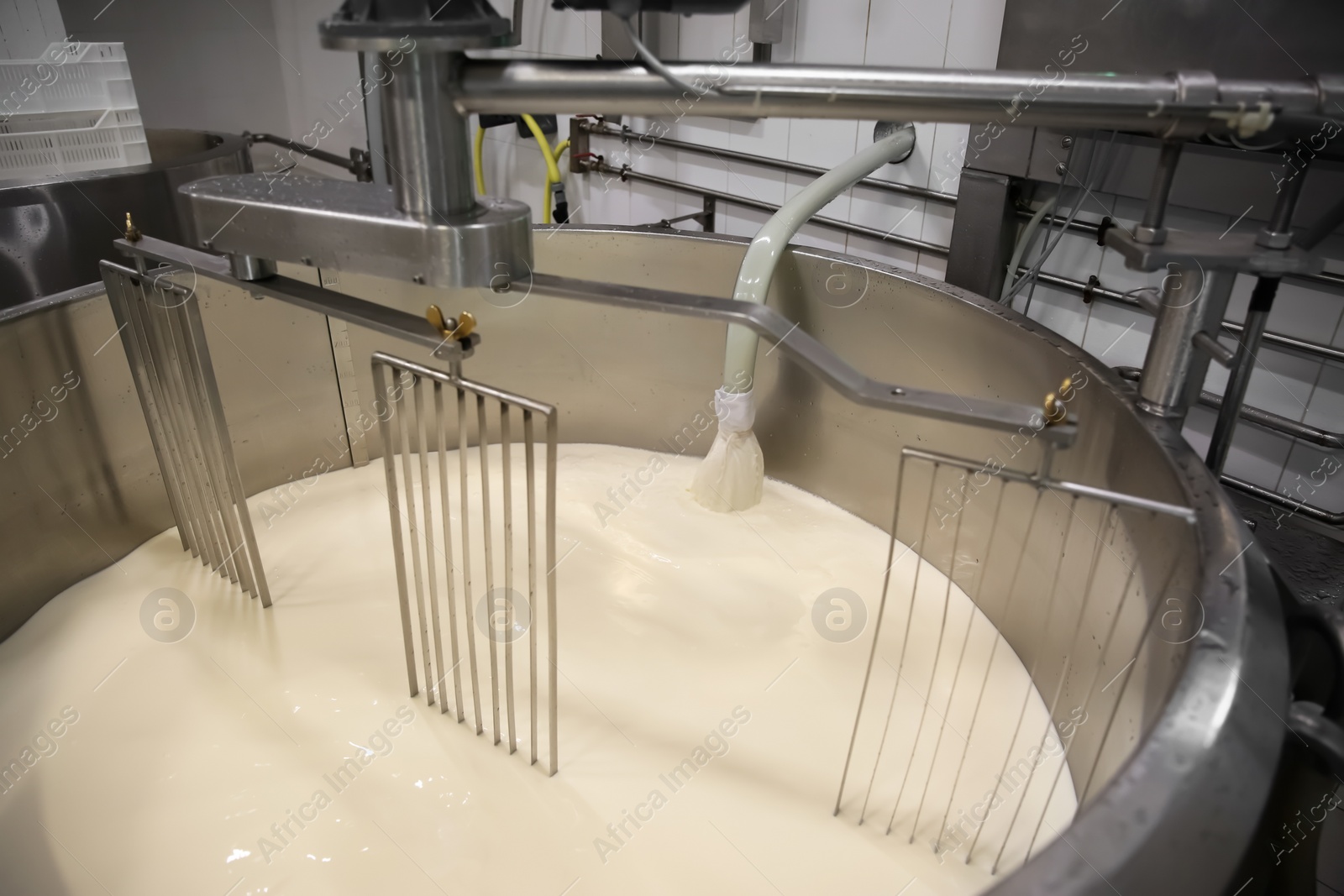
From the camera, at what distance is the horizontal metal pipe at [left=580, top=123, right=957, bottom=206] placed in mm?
1348

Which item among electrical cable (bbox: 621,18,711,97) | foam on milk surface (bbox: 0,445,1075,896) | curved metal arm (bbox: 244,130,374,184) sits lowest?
foam on milk surface (bbox: 0,445,1075,896)

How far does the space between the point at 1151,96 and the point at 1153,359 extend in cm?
30

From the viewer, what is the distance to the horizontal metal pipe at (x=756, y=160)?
4.42 feet

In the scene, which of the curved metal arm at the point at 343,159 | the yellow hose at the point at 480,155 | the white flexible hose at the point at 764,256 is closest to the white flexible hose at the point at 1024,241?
the white flexible hose at the point at 764,256

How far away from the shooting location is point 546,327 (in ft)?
4.66

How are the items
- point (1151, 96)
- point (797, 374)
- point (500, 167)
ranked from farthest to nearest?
1. point (500, 167)
2. point (797, 374)
3. point (1151, 96)

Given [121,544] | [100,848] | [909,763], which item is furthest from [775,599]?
[121,544]

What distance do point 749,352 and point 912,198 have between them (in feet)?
1.48

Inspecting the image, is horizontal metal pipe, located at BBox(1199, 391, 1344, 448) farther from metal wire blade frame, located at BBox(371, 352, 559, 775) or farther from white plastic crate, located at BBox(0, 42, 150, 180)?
white plastic crate, located at BBox(0, 42, 150, 180)

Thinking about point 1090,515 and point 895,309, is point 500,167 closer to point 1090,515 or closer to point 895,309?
point 895,309

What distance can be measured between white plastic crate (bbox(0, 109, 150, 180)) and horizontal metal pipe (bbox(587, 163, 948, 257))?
37.4 inches

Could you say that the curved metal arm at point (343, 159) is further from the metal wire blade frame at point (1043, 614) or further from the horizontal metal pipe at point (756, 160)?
the metal wire blade frame at point (1043, 614)

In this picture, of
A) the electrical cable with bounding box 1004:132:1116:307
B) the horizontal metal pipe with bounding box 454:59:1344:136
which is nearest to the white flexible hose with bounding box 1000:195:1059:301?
the electrical cable with bounding box 1004:132:1116:307

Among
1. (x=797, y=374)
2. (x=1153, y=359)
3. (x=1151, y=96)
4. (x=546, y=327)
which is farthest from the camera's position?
(x=546, y=327)
